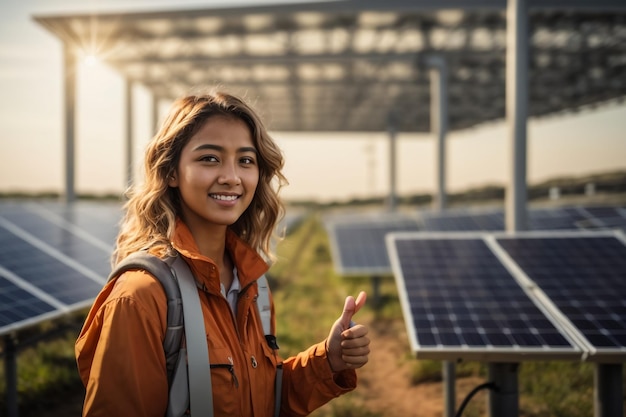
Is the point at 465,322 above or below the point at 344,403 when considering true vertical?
above

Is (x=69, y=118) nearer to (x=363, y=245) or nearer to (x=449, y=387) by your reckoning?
(x=363, y=245)

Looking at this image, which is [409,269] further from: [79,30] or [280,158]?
[79,30]

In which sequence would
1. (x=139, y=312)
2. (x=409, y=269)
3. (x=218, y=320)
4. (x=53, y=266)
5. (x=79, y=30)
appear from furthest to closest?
(x=79, y=30) < (x=53, y=266) < (x=409, y=269) < (x=218, y=320) < (x=139, y=312)

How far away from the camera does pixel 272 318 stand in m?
2.83

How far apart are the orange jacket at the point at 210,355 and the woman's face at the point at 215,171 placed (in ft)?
0.52

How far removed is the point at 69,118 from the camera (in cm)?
1508

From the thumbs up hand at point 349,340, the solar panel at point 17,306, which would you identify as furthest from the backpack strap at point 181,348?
the solar panel at point 17,306

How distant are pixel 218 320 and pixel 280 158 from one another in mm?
869

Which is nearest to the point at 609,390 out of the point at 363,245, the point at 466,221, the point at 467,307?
the point at 467,307

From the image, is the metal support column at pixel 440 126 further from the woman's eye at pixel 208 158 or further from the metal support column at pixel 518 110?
the woman's eye at pixel 208 158

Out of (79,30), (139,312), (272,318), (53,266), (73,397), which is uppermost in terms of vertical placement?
(79,30)

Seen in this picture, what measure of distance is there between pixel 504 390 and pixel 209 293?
9.45 ft

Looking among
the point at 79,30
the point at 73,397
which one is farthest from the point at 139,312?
the point at 79,30

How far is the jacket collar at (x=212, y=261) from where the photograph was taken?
88.1 inches
